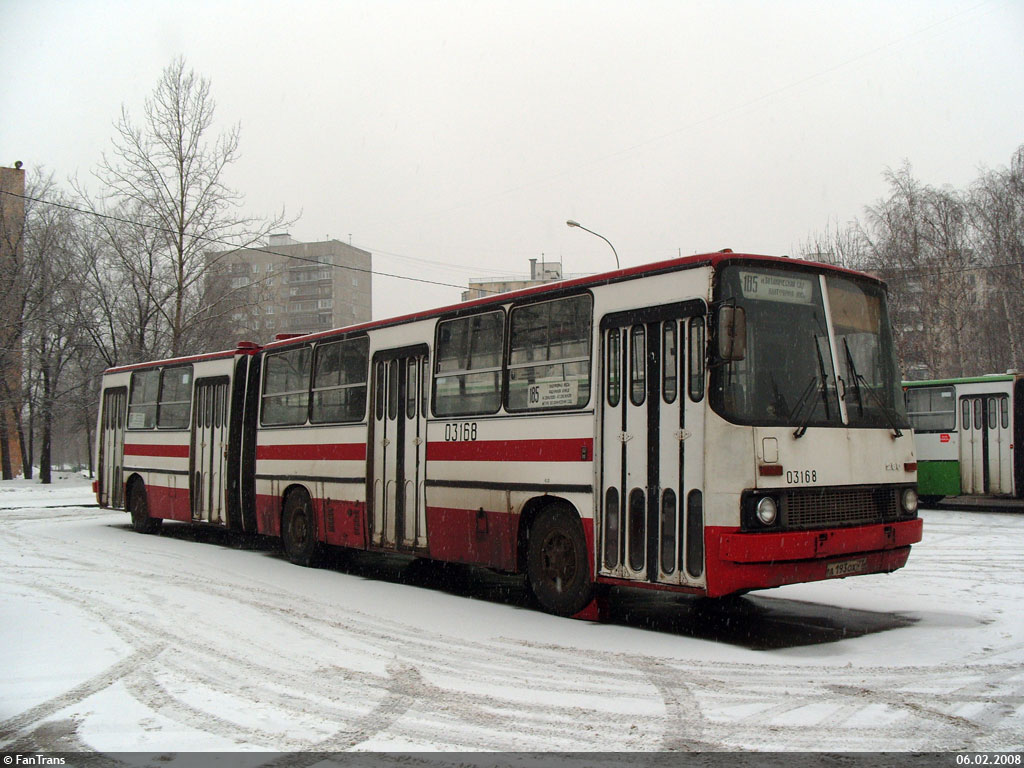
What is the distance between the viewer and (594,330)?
883 cm

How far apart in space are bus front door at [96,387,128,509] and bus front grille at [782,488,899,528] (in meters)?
15.4

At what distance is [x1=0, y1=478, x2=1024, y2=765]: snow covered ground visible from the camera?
5.31 m

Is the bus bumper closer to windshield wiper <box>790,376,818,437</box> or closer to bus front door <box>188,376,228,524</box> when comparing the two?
windshield wiper <box>790,376,818,437</box>

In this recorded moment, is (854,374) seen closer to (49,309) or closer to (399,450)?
(399,450)

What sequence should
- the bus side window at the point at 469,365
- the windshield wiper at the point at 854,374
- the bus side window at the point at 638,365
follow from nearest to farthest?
the windshield wiper at the point at 854,374 → the bus side window at the point at 638,365 → the bus side window at the point at 469,365

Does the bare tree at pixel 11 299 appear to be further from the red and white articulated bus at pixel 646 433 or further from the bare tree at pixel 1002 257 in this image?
the bare tree at pixel 1002 257

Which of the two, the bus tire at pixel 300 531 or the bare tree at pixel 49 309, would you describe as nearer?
the bus tire at pixel 300 531

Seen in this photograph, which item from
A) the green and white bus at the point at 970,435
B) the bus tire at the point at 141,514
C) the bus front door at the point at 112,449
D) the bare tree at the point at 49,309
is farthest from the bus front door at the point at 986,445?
the bare tree at the point at 49,309

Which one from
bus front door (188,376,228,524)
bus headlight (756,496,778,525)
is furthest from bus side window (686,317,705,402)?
bus front door (188,376,228,524)

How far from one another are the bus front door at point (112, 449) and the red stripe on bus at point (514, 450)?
35.6 feet

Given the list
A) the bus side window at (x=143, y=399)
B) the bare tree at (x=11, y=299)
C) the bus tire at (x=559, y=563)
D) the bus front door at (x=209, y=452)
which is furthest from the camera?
A: the bare tree at (x=11, y=299)

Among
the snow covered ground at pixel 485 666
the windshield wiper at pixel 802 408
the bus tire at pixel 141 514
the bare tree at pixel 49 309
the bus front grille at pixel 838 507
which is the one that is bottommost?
the snow covered ground at pixel 485 666

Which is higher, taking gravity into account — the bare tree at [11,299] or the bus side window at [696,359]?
the bare tree at [11,299]

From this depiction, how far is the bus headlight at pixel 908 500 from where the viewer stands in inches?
333
